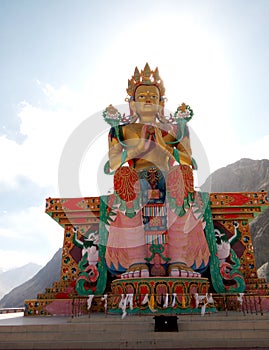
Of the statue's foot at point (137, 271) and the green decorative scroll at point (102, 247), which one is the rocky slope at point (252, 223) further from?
the statue's foot at point (137, 271)

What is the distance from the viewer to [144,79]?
9.83 meters

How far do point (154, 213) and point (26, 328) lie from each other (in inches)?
170

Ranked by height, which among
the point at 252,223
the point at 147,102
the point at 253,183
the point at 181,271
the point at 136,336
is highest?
the point at 253,183

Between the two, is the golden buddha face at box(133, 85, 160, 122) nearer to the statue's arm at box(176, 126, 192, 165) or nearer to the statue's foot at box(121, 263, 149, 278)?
the statue's arm at box(176, 126, 192, 165)

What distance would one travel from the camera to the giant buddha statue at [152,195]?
7.58 metres

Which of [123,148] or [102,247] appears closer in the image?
[102,247]

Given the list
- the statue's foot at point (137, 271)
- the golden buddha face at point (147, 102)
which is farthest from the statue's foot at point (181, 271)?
the golden buddha face at point (147, 102)

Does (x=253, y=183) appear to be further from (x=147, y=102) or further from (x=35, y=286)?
(x=147, y=102)

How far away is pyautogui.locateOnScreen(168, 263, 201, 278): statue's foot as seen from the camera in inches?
277

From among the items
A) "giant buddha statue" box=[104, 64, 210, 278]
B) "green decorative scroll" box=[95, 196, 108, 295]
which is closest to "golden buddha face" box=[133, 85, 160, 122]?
"giant buddha statue" box=[104, 64, 210, 278]

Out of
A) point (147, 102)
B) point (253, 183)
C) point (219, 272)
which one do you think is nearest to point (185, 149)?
Answer: point (147, 102)

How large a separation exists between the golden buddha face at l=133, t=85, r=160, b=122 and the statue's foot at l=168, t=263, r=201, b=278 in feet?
14.2

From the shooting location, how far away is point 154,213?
328 inches

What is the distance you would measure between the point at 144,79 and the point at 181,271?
5.83m
